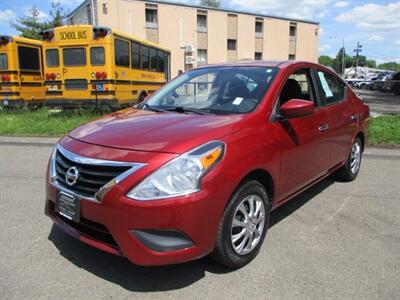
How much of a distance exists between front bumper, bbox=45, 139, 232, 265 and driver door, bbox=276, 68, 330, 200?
1.07 m

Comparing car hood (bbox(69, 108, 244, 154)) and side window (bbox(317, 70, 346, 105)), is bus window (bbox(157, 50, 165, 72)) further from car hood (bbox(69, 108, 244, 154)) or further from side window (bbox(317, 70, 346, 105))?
car hood (bbox(69, 108, 244, 154))

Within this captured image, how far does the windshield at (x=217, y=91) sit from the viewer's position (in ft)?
12.8

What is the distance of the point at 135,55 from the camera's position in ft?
50.8

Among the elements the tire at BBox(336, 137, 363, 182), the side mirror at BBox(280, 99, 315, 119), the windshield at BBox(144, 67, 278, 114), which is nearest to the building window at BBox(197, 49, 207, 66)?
the tire at BBox(336, 137, 363, 182)

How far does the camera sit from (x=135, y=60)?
1549cm

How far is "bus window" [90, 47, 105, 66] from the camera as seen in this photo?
13458 mm

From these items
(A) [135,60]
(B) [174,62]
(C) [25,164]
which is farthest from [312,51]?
(C) [25,164]

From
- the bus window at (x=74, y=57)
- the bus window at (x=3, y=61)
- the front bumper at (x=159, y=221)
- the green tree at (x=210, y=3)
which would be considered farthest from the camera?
the green tree at (x=210, y=3)

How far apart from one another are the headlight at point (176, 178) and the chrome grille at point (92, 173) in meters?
0.15

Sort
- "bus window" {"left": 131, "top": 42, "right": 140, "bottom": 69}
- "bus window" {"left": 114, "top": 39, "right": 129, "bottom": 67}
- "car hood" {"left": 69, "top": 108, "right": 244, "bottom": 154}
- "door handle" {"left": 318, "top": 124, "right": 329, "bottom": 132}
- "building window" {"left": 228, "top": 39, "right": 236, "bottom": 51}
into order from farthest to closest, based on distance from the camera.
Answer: "building window" {"left": 228, "top": 39, "right": 236, "bottom": 51}, "bus window" {"left": 131, "top": 42, "right": 140, "bottom": 69}, "bus window" {"left": 114, "top": 39, "right": 129, "bottom": 67}, "door handle" {"left": 318, "top": 124, "right": 329, "bottom": 132}, "car hood" {"left": 69, "top": 108, "right": 244, "bottom": 154}

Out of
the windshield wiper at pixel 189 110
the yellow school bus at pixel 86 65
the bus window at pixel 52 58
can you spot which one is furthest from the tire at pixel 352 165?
the bus window at pixel 52 58

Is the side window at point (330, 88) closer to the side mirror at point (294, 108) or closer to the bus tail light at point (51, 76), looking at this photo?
the side mirror at point (294, 108)

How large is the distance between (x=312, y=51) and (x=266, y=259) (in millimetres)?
46811

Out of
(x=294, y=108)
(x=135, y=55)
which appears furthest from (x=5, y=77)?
(x=294, y=108)
